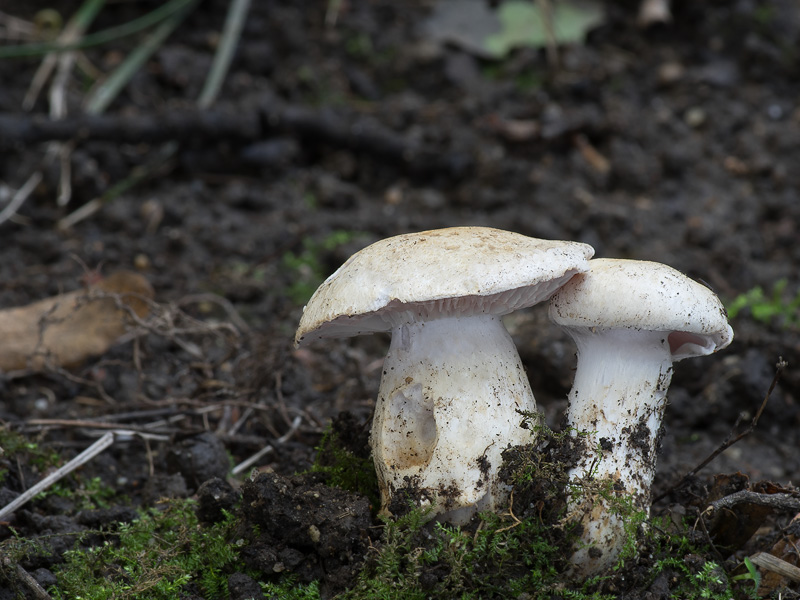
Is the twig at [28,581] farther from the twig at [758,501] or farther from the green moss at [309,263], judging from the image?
the green moss at [309,263]

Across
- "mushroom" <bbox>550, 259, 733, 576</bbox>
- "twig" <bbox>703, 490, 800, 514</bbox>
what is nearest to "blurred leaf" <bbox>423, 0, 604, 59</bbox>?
"mushroom" <bbox>550, 259, 733, 576</bbox>

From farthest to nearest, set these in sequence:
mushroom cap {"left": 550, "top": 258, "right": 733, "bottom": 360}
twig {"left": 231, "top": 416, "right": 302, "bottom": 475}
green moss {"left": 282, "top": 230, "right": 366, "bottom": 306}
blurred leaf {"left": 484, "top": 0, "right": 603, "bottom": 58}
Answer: blurred leaf {"left": 484, "top": 0, "right": 603, "bottom": 58}
green moss {"left": 282, "top": 230, "right": 366, "bottom": 306}
twig {"left": 231, "top": 416, "right": 302, "bottom": 475}
mushroom cap {"left": 550, "top": 258, "right": 733, "bottom": 360}

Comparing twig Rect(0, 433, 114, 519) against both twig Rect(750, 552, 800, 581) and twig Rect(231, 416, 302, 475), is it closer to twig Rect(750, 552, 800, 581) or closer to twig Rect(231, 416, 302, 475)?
twig Rect(231, 416, 302, 475)

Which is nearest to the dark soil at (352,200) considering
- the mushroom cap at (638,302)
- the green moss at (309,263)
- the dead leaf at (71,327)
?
the green moss at (309,263)

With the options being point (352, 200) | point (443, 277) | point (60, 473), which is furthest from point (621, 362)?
point (352, 200)

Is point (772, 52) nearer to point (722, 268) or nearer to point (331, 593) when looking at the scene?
point (722, 268)

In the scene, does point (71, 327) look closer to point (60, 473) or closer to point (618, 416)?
point (60, 473)

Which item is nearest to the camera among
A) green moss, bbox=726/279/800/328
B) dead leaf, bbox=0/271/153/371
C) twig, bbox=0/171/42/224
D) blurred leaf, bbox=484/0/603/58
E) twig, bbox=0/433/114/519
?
twig, bbox=0/433/114/519
